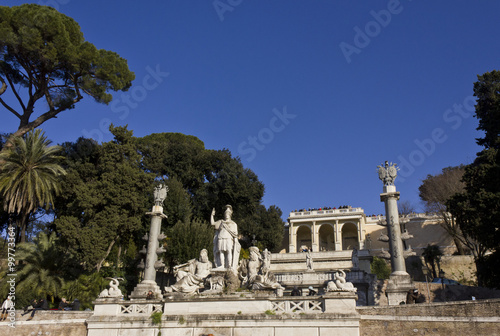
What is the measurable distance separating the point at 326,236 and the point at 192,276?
146 ft

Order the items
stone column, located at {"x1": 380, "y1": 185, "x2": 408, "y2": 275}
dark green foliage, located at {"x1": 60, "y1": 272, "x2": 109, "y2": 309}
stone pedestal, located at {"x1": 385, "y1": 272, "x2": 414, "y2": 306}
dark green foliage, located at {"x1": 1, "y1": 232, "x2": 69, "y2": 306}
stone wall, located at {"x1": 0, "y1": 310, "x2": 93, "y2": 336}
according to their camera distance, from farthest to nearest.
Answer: dark green foliage, located at {"x1": 60, "y1": 272, "x2": 109, "y2": 309}
dark green foliage, located at {"x1": 1, "y1": 232, "x2": 69, "y2": 306}
stone column, located at {"x1": 380, "y1": 185, "x2": 408, "y2": 275}
stone pedestal, located at {"x1": 385, "y1": 272, "x2": 414, "y2": 306}
stone wall, located at {"x1": 0, "y1": 310, "x2": 93, "y2": 336}

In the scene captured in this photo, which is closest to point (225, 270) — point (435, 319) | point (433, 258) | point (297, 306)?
point (297, 306)

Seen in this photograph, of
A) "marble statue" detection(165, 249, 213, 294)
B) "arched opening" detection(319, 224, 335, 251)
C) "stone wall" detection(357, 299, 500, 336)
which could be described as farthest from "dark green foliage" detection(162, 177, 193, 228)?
"arched opening" detection(319, 224, 335, 251)

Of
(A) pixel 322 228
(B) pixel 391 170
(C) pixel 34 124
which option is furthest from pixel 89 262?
(A) pixel 322 228

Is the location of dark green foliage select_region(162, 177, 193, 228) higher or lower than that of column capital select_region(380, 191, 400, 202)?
higher

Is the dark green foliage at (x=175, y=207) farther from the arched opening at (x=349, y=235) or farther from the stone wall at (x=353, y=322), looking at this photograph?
the arched opening at (x=349, y=235)

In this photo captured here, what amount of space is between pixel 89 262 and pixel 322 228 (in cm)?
3845

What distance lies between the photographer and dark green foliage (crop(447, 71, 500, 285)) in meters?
19.0

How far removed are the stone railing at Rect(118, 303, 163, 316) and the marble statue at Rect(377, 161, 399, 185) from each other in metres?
12.4

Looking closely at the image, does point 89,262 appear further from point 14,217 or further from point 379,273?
point 379,273

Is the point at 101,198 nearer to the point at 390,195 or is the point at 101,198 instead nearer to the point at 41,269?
the point at 41,269

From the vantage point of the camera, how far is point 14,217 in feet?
84.8

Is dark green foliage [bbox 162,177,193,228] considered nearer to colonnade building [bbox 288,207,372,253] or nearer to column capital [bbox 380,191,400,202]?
column capital [bbox 380,191,400,202]

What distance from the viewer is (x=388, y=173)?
2031 cm
